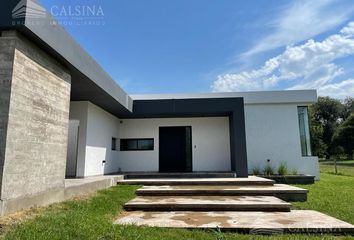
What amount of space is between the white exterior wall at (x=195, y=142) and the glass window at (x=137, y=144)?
5.8 inches

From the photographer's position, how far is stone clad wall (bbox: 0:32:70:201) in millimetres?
3760

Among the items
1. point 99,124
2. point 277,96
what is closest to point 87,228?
point 99,124

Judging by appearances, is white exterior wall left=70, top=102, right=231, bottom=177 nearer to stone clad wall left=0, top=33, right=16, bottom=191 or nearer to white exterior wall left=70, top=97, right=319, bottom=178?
white exterior wall left=70, top=97, right=319, bottom=178

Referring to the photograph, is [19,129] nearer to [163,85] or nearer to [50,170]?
[50,170]

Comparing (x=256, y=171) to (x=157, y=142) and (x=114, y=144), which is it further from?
(x=114, y=144)

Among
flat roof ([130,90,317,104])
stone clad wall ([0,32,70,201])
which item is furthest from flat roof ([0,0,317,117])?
stone clad wall ([0,32,70,201])

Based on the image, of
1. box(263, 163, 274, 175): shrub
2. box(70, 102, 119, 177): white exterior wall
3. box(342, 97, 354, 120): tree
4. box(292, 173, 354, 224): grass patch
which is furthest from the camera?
box(342, 97, 354, 120): tree

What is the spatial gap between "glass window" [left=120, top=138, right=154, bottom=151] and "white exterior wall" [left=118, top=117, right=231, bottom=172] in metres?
0.15

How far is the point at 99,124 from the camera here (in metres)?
9.26

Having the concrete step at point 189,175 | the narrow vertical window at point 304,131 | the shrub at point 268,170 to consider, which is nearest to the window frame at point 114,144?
the concrete step at point 189,175

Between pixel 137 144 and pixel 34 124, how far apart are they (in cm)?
727

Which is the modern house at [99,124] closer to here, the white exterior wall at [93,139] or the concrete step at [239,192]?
the white exterior wall at [93,139]

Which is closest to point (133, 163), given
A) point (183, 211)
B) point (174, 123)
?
point (174, 123)

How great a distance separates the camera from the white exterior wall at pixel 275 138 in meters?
11.2
